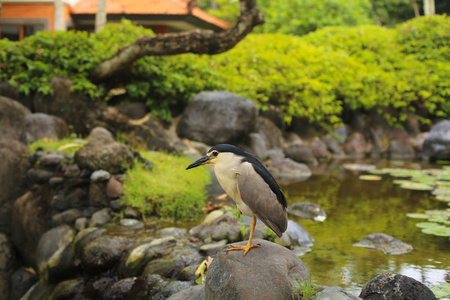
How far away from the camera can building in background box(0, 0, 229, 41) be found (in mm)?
15023

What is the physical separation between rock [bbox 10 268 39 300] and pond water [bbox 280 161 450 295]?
381cm

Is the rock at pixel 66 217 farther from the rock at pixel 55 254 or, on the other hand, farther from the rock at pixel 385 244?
the rock at pixel 385 244

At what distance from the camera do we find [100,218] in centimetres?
590

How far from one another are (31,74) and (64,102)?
89 centimetres

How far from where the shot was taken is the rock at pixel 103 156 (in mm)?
6250

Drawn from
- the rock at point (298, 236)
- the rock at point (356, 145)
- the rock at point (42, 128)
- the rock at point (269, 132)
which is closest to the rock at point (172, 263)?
the rock at point (298, 236)

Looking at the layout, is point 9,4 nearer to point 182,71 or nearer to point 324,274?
point 182,71

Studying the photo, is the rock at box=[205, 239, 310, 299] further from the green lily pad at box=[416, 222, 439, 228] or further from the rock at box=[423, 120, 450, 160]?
the rock at box=[423, 120, 450, 160]

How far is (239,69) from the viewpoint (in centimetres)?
1269

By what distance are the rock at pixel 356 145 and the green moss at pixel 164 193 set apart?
27.5 ft

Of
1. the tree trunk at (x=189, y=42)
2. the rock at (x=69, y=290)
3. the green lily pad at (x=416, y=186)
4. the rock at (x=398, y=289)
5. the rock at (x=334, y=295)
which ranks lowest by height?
the rock at (x=69, y=290)

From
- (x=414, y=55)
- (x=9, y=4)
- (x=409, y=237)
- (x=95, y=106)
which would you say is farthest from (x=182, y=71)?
(x=414, y=55)

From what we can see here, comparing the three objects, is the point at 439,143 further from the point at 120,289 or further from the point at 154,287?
the point at 120,289

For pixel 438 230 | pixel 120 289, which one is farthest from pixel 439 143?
pixel 120 289
